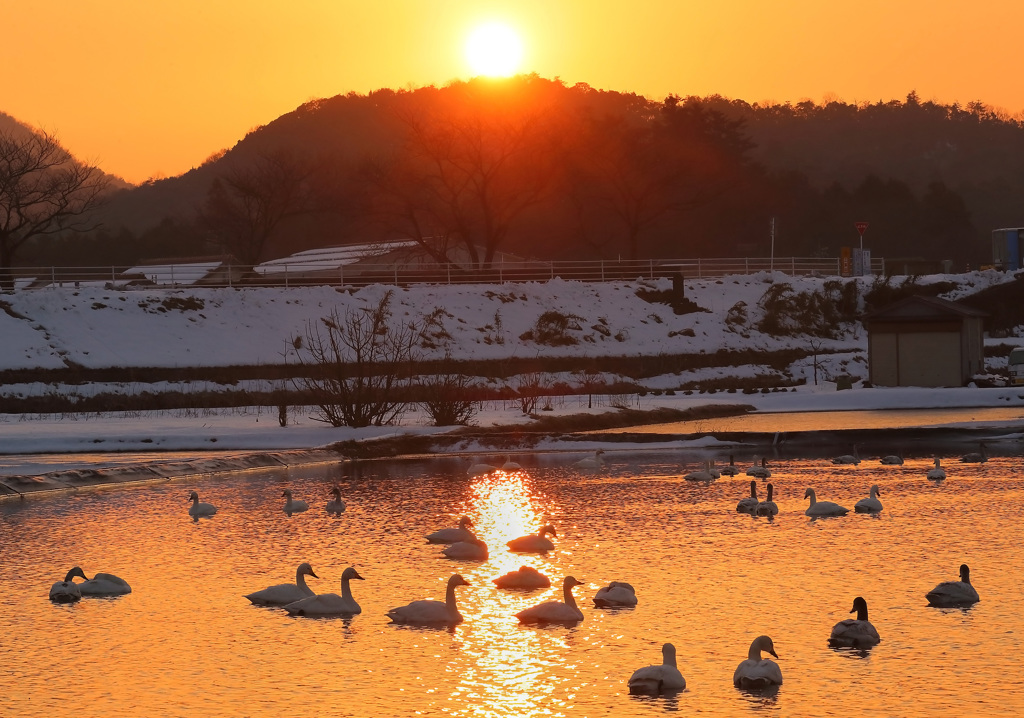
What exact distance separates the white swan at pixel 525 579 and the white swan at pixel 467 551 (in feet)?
5.64

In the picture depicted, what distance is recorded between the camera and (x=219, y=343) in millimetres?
60625

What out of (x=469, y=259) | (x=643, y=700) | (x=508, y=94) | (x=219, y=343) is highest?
(x=508, y=94)

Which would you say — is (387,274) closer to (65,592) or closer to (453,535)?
(453,535)

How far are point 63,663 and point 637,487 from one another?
14.0m

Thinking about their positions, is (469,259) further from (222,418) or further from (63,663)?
(63,663)

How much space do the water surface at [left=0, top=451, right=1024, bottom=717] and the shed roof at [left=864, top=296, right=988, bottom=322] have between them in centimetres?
2542

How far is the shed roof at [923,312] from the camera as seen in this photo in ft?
162

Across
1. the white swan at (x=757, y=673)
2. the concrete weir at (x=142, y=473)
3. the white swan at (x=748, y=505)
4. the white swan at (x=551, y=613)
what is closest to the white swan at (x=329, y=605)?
the white swan at (x=551, y=613)

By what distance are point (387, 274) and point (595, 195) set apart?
29.7 meters

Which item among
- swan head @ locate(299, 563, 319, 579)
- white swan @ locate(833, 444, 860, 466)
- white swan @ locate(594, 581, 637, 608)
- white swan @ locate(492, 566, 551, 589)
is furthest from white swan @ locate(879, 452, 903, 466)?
swan head @ locate(299, 563, 319, 579)

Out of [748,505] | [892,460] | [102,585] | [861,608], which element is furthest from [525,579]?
[892,460]

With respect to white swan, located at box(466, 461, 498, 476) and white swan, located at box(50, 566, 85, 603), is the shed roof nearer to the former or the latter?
white swan, located at box(466, 461, 498, 476)

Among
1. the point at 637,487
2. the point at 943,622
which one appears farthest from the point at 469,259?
the point at 943,622

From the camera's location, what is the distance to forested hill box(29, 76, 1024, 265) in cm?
8306
